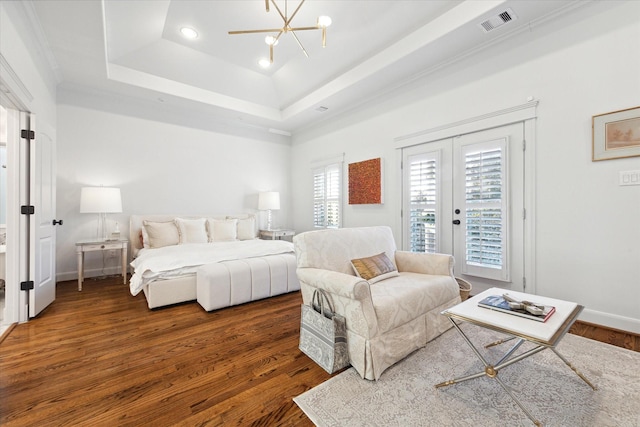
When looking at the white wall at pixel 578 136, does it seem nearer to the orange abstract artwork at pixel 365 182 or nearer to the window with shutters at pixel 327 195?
the orange abstract artwork at pixel 365 182

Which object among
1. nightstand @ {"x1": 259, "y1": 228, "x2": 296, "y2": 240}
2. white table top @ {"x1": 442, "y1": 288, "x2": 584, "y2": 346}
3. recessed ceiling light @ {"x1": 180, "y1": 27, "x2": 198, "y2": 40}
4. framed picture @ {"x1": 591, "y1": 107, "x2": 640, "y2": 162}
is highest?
recessed ceiling light @ {"x1": 180, "y1": 27, "x2": 198, "y2": 40}

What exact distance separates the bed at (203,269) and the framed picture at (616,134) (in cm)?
338

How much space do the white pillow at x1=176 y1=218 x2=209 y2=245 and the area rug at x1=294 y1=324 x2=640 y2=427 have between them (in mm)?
3450

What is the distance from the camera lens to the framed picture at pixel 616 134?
235 cm

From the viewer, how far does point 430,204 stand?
3.77 m

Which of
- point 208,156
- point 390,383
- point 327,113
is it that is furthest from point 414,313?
point 208,156

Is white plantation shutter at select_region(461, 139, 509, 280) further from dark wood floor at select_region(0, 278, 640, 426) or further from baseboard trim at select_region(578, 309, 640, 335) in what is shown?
dark wood floor at select_region(0, 278, 640, 426)

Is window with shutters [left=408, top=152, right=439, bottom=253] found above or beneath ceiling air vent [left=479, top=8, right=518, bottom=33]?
beneath

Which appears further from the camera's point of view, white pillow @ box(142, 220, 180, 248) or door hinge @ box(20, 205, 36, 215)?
white pillow @ box(142, 220, 180, 248)

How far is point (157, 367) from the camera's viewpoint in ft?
6.40

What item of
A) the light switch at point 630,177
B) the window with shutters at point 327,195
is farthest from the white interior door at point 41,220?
the light switch at point 630,177

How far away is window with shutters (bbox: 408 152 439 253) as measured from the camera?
3.74 meters

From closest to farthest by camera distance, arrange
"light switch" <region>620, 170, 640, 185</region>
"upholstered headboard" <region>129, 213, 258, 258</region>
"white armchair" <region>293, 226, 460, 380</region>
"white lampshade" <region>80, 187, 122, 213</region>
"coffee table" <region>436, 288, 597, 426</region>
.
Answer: "coffee table" <region>436, 288, 597, 426</region>
"white armchair" <region>293, 226, 460, 380</region>
"light switch" <region>620, 170, 640, 185</region>
"white lampshade" <region>80, 187, 122, 213</region>
"upholstered headboard" <region>129, 213, 258, 258</region>

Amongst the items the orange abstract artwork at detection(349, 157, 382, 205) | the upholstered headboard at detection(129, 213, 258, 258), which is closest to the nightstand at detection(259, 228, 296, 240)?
the orange abstract artwork at detection(349, 157, 382, 205)
